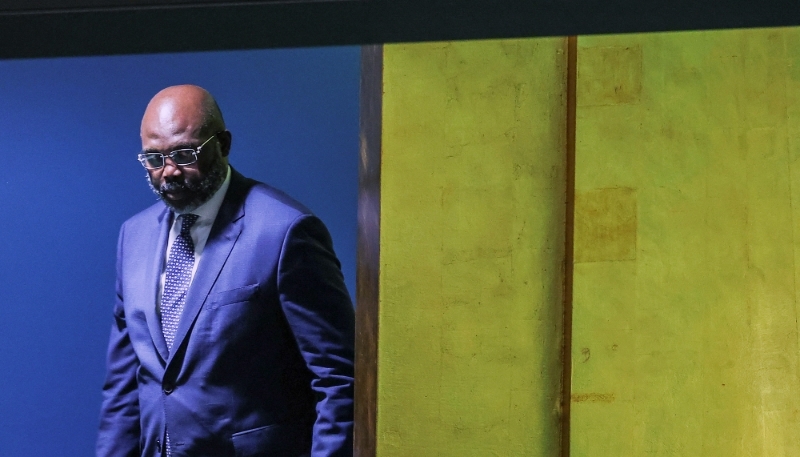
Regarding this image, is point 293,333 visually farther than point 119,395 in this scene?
No

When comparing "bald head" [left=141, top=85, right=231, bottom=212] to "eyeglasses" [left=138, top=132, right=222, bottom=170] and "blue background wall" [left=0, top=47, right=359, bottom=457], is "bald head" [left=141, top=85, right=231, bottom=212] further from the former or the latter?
"blue background wall" [left=0, top=47, right=359, bottom=457]

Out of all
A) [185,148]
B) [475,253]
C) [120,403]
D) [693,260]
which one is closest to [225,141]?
[185,148]

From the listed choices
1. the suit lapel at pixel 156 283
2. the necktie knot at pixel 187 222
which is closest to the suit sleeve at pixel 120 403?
the suit lapel at pixel 156 283

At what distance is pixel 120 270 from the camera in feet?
7.91

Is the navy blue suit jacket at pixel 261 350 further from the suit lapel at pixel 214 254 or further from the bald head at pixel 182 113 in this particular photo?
the bald head at pixel 182 113

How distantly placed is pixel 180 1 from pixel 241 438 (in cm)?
162

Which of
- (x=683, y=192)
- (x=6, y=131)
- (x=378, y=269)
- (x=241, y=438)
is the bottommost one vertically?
(x=241, y=438)

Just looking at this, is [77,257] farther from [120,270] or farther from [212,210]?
[212,210]

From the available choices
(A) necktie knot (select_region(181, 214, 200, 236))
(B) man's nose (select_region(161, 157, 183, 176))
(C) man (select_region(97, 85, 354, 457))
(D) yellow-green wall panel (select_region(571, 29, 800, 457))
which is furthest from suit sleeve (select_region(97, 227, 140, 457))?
(D) yellow-green wall panel (select_region(571, 29, 800, 457))

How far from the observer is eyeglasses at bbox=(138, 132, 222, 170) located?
2.28 meters

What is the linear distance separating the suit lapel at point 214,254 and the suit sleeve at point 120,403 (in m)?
0.23

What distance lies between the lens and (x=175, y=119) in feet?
7.59

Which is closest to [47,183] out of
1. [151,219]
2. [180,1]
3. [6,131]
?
[6,131]

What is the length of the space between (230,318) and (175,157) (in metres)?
0.39
